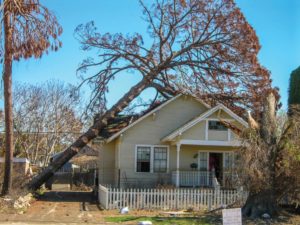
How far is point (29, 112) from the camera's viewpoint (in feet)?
156

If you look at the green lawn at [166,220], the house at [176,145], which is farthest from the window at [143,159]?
the green lawn at [166,220]

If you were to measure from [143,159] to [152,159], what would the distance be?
548 mm

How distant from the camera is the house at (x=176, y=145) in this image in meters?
28.2

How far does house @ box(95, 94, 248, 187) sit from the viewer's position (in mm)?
28172

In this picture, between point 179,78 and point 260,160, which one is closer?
point 260,160

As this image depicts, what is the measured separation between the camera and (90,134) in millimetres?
31312

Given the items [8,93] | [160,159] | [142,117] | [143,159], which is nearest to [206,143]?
[160,159]

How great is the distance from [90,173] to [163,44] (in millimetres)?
16139

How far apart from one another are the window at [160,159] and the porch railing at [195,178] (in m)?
1.43

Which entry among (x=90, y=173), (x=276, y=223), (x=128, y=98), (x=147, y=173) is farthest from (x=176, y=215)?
(x=90, y=173)

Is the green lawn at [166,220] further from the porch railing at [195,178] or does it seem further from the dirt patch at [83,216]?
the porch railing at [195,178]

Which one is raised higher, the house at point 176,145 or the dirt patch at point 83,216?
the house at point 176,145

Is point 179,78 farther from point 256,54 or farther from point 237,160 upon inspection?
point 237,160

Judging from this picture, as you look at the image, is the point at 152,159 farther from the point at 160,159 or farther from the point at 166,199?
the point at 166,199
